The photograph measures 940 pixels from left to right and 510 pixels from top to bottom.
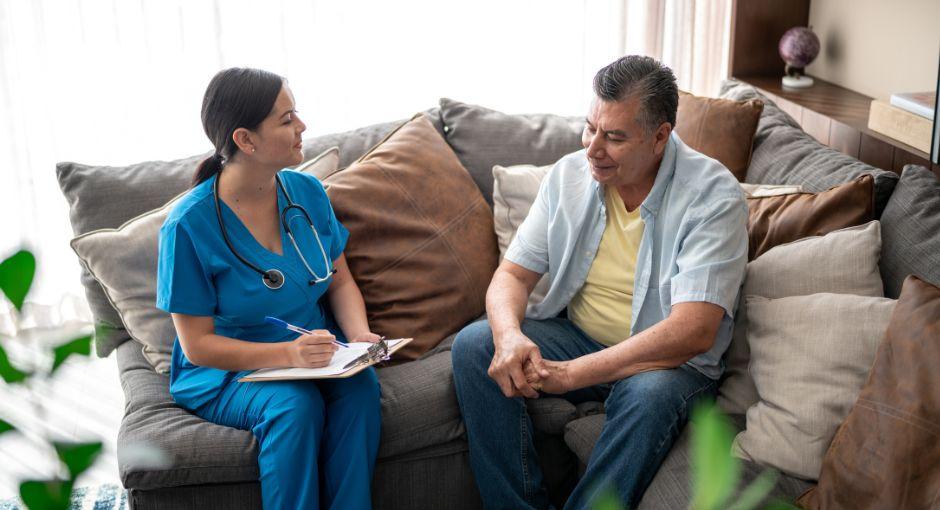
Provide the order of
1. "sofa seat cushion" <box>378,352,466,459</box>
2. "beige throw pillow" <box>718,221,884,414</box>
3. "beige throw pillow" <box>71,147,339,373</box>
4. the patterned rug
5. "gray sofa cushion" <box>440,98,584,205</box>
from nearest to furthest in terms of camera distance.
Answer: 1. "beige throw pillow" <box>718,221,884,414</box>
2. "sofa seat cushion" <box>378,352,466,459</box>
3. "beige throw pillow" <box>71,147,339,373</box>
4. the patterned rug
5. "gray sofa cushion" <box>440,98,584,205</box>

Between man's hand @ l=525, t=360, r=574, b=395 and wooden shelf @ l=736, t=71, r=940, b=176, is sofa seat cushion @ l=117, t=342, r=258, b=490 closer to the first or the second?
man's hand @ l=525, t=360, r=574, b=395

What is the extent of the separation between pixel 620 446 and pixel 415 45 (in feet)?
6.88

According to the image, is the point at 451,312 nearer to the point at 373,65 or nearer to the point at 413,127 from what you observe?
the point at 413,127

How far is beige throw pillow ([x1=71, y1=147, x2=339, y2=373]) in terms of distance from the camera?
2.16m

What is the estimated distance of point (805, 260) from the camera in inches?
78.5

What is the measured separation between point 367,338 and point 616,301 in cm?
58

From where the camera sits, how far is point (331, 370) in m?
1.93

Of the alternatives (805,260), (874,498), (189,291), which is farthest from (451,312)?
(874,498)

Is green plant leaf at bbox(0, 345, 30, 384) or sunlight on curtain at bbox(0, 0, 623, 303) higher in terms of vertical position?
green plant leaf at bbox(0, 345, 30, 384)

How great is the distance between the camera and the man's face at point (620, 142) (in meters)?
1.99

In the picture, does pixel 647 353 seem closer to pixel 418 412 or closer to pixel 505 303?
pixel 505 303

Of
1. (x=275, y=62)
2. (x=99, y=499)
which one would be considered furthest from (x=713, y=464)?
(x=275, y=62)

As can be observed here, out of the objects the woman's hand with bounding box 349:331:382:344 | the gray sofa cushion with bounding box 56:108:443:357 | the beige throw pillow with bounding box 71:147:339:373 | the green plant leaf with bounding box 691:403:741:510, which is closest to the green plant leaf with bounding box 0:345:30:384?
the green plant leaf with bounding box 691:403:741:510

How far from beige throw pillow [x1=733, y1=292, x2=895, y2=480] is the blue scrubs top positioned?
100 centimetres
